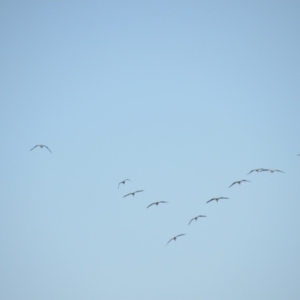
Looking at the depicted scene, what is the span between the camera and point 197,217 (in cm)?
7219

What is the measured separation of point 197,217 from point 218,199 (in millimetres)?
5758

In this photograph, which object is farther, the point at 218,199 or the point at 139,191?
the point at 139,191

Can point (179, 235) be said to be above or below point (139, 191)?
below

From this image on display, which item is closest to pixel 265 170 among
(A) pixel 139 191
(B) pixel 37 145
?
(A) pixel 139 191

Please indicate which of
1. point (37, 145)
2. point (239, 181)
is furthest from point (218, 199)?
point (37, 145)

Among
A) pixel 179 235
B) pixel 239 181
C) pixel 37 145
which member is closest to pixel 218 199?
pixel 239 181

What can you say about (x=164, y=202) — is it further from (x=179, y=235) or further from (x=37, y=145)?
(x=37, y=145)

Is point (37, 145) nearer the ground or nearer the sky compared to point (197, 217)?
nearer the sky

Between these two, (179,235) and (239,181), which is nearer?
(239,181)

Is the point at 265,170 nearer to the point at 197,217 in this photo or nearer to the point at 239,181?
the point at 239,181

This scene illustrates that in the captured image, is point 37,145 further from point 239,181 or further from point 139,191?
point 239,181

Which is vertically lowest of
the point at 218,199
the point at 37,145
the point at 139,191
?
the point at 218,199

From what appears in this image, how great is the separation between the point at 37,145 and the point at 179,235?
983 inches

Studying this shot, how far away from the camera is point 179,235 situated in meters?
75.0
